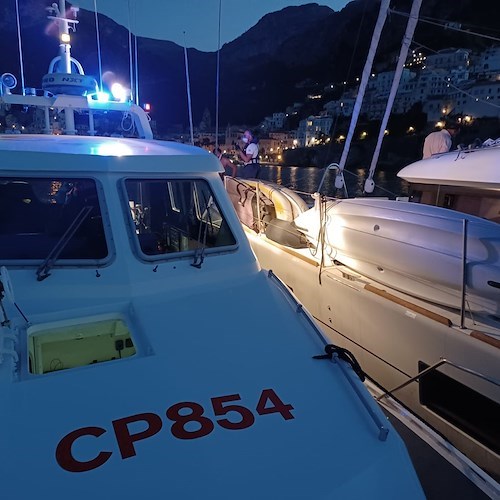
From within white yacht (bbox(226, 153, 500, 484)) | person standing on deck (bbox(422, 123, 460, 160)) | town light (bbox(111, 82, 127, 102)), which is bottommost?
white yacht (bbox(226, 153, 500, 484))

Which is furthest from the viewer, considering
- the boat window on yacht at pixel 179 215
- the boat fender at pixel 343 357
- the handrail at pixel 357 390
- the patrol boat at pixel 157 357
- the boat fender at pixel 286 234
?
the boat fender at pixel 286 234

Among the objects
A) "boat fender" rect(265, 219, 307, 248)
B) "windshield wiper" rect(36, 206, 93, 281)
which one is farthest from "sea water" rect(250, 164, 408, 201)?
"windshield wiper" rect(36, 206, 93, 281)

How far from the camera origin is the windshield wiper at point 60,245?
242 cm

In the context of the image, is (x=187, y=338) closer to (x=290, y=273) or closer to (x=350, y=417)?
(x=350, y=417)

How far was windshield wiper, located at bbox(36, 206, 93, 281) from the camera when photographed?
2.42 meters

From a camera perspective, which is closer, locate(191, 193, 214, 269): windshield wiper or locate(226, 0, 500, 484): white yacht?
locate(191, 193, 214, 269): windshield wiper

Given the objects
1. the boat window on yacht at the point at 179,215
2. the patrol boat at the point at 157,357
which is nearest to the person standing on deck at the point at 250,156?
the patrol boat at the point at 157,357

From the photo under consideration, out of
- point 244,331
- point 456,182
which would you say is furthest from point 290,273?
point 244,331

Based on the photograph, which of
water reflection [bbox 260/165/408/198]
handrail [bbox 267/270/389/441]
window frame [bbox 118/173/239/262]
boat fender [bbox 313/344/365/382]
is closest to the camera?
handrail [bbox 267/270/389/441]

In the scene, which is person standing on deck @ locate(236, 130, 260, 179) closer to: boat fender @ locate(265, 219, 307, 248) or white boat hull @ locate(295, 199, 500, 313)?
boat fender @ locate(265, 219, 307, 248)

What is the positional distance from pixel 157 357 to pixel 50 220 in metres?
1.26

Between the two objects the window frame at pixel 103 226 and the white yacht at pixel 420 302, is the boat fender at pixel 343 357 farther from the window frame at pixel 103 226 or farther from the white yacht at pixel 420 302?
the window frame at pixel 103 226

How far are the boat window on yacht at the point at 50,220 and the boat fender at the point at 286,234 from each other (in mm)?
3702

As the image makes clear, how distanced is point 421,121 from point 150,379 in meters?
90.9
